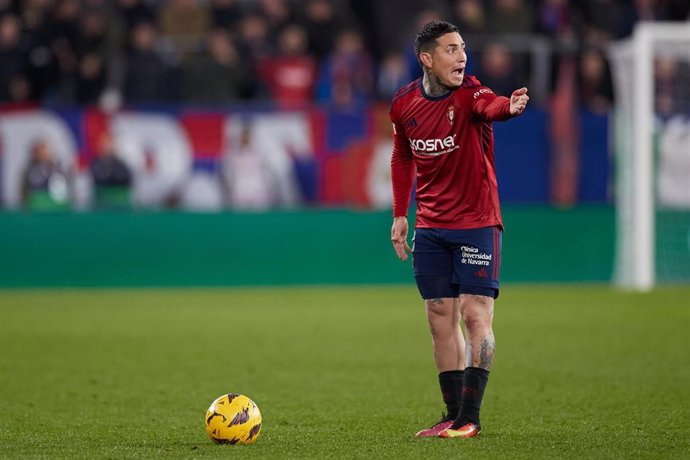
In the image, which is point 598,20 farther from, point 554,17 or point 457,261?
point 457,261

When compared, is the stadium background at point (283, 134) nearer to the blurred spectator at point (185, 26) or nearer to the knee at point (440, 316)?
the blurred spectator at point (185, 26)

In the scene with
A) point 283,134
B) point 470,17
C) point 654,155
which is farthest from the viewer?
point 470,17

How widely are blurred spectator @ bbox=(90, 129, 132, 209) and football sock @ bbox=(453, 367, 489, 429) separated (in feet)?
41.1

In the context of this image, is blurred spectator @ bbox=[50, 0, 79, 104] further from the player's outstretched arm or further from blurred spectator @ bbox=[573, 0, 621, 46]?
the player's outstretched arm

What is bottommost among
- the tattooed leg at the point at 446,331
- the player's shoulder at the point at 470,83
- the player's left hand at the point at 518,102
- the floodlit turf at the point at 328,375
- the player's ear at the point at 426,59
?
the floodlit turf at the point at 328,375

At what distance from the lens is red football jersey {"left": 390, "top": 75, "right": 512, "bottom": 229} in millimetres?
6742

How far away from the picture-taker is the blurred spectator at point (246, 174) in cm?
1889

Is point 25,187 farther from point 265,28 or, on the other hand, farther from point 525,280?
point 525,280

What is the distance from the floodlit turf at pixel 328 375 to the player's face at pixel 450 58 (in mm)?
1869

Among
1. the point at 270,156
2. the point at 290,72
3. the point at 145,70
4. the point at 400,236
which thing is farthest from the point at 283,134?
the point at 400,236

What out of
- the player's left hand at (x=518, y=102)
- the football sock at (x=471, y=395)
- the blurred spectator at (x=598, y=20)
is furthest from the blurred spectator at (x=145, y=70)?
the player's left hand at (x=518, y=102)

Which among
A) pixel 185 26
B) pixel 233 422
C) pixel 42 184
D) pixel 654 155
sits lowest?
pixel 233 422

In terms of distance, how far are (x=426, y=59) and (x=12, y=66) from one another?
14.1 metres

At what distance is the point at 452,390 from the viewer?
7.00 meters
